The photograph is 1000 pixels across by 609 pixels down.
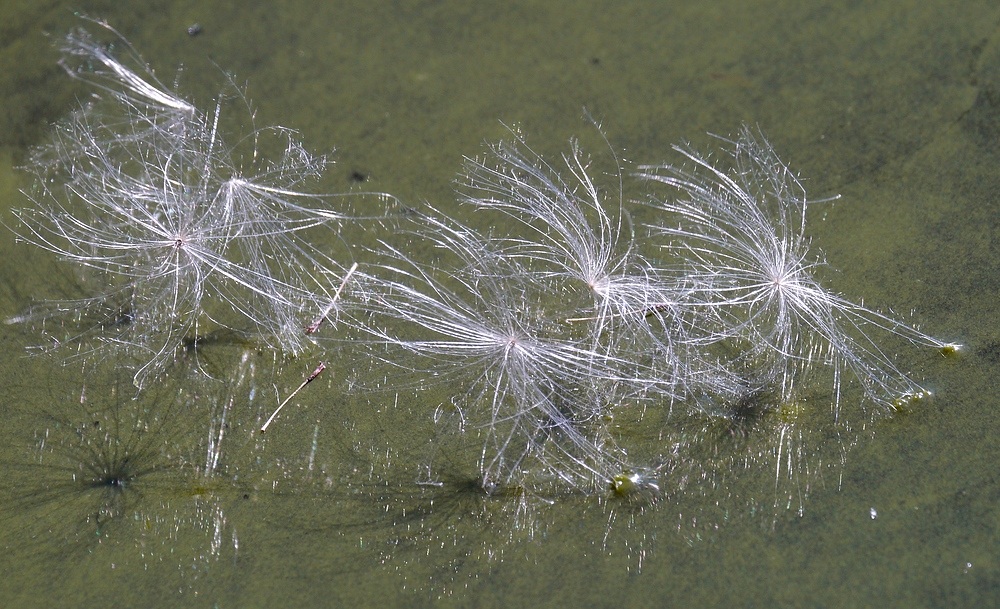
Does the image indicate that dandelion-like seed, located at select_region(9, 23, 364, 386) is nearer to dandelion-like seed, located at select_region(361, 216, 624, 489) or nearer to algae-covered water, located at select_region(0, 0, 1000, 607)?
algae-covered water, located at select_region(0, 0, 1000, 607)

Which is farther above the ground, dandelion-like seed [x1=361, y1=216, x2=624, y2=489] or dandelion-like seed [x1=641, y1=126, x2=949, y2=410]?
dandelion-like seed [x1=641, y1=126, x2=949, y2=410]

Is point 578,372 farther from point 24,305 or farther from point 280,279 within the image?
point 24,305

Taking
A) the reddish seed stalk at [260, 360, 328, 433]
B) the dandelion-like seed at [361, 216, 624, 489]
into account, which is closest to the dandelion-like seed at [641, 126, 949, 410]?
the dandelion-like seed at [361, 216, 624, 489]

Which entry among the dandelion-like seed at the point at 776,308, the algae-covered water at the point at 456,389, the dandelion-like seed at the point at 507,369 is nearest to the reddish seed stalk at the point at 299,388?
the algae-covered water at the point at 456,389

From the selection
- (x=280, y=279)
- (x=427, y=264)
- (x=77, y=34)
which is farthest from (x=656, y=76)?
(x=77, y=34)

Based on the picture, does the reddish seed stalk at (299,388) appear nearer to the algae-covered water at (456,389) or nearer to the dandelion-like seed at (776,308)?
the algae-covered water at (456,389)

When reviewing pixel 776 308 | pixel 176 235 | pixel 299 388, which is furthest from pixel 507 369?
pixel 176 235
